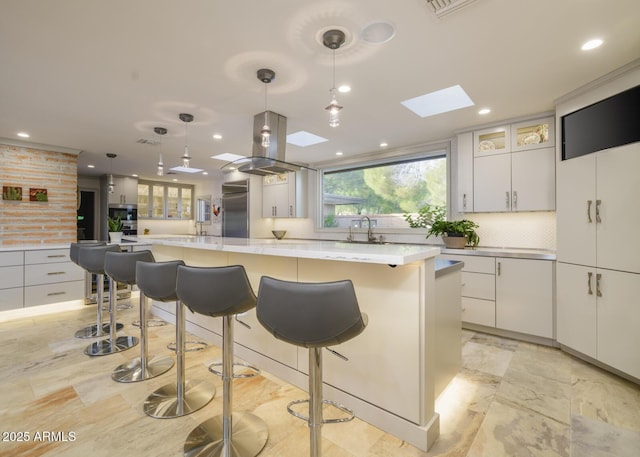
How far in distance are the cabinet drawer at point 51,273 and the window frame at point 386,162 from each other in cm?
372

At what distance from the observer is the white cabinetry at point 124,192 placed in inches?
255

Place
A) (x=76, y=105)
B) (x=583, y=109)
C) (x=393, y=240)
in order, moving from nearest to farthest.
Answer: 1. (x=583, y=109)
2. (x=76, y=105)
3. (x=393, y=240)

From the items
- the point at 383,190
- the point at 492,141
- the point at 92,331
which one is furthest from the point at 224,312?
the point at 383,190

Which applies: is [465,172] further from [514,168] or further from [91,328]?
[91,328]

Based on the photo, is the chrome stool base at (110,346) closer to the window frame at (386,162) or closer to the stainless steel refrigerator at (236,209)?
the stainless steel refrigerator at (236,209)

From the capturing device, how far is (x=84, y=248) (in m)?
2.95

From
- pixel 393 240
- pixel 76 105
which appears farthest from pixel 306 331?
pixel 393 240

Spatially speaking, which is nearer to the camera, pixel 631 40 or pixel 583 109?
pixel 631 40

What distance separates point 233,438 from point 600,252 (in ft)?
9.83

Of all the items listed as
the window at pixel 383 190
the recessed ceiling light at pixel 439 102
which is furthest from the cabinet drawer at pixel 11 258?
the recessed ceiling light at pixel 439 102

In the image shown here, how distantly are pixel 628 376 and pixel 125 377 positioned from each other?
377 cm

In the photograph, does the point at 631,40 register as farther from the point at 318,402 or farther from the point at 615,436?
the point at 318,402

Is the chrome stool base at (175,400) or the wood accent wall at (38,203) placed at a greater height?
the wood accent wall at (38,203)

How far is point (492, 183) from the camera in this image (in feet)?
11.3
